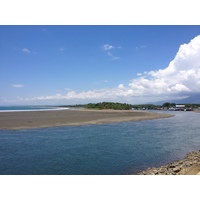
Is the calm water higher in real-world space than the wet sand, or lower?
lower

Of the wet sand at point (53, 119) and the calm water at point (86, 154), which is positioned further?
the wet sand at point (53, 119)

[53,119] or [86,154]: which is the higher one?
[53,119]

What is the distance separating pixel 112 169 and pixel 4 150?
9.75 meters

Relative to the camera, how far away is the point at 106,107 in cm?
9038

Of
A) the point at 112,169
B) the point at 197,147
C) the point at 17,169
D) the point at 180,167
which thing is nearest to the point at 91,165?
the point at 112,169

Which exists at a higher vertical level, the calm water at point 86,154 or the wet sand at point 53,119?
the wet sand at point 53,119

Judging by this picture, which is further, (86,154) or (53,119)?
(53,119)

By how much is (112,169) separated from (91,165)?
55.4 inches

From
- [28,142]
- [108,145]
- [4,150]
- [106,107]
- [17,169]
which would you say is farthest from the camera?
[106,107]

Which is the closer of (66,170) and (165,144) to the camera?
(66,170)

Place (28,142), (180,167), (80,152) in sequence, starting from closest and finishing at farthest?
(180,167), (80,152), (28,142)

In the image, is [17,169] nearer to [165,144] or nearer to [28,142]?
[28,142]

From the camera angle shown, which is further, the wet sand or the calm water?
the wet sand

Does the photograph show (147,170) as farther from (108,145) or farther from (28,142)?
(28,142)
